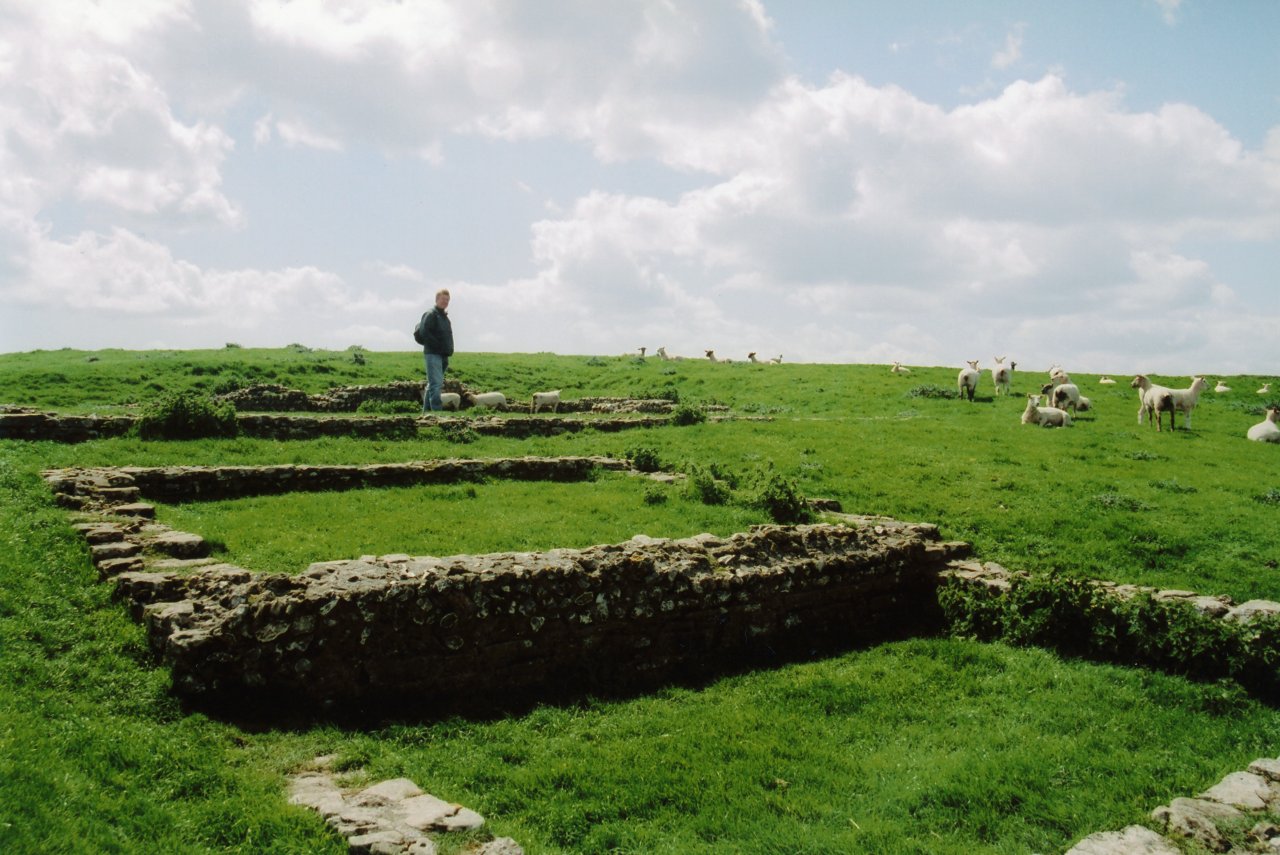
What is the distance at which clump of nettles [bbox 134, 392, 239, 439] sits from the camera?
692 inches

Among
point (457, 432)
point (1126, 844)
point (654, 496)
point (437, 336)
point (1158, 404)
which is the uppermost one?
point (437, 336)

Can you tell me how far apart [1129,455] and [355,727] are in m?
20.4

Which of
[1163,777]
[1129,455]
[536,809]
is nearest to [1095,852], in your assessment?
[1163,777]

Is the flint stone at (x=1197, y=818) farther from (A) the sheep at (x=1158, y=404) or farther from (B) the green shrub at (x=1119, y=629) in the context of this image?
(A) the sheep at (x=1158, y=404)

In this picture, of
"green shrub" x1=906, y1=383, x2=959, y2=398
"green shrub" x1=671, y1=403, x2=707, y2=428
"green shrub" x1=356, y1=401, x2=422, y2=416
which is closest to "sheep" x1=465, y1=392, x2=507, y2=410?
"green shrub" x1=356, y1=401, x2=422, y2=416

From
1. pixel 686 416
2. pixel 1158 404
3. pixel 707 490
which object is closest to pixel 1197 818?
pixel 707 490

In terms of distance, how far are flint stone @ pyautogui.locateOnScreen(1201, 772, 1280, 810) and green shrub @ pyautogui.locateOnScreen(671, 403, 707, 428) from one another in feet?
63.1

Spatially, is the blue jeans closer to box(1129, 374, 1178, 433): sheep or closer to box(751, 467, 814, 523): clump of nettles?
box(751, 467, 814, 523): clump of nettles

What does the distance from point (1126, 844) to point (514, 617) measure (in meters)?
5.83

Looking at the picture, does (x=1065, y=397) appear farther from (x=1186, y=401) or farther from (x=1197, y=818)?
(x=1197, y=818)

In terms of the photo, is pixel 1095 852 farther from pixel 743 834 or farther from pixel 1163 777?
pixel 743 834

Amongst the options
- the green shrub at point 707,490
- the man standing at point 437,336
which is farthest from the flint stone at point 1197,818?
the man standing at point 437,336

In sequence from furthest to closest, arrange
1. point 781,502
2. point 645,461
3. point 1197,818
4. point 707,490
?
1. point 645,461
2. point 707,490
3. point 781,502
4. point 1197,818

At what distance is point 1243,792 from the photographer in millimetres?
6137
